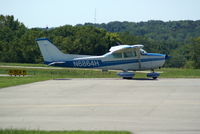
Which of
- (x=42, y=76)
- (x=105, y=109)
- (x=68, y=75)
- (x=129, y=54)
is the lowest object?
(x=68, y=75)

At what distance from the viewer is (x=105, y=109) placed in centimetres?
1458

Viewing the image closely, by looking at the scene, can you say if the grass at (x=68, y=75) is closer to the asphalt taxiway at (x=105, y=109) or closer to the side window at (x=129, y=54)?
the side window at (x=129, y=54)

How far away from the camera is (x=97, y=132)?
1077cm

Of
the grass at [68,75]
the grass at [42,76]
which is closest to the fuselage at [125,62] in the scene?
the grass at [68,75]

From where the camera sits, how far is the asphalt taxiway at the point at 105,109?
11.8m

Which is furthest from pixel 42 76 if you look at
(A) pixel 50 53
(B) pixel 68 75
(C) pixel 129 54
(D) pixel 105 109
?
(D) pixel 105 109

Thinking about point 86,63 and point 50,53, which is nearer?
point 86,63

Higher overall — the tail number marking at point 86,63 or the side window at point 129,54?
the side window at point 129,54

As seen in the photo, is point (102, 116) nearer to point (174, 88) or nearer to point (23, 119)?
point (23, 119)

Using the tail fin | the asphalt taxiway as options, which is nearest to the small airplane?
the tail fin

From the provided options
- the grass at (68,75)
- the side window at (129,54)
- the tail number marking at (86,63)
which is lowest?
the grass at (68,75)

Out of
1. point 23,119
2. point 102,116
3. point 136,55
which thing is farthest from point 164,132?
point 136,55

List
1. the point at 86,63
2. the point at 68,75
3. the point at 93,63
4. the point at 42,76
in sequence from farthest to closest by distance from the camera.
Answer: the point at 68,75 → the point at 42,76 → the point at 86,63 → the point at 93,63

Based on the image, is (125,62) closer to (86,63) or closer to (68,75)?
(86,63)
